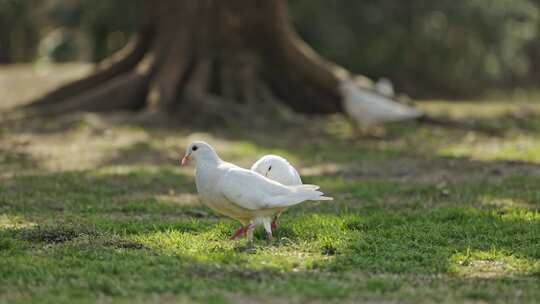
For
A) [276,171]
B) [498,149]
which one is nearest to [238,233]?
[276,171]

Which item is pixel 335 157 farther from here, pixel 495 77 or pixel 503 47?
pixel 495 77

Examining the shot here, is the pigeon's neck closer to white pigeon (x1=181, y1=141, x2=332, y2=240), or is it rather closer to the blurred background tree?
white pigeon (x1=181, y1=141, x2=332, y2=240)

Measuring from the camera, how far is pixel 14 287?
5293 mm

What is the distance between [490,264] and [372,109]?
781 cm

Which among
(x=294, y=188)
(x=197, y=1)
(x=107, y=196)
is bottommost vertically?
(x=107, y=196)

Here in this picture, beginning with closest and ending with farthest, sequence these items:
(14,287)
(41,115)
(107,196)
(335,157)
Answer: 1. (14,287)
2. (107,196)
3. (335,157)
4. (41,115)

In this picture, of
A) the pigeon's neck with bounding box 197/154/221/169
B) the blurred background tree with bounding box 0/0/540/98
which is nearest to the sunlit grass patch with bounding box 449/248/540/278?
the pigeon's neck with bounding box 197/154/221/169

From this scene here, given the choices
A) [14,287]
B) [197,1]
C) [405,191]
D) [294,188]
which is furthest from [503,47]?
[14,287]

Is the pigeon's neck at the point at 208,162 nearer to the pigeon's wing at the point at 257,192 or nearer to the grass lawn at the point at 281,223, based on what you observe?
the pigeon's wing at the point at 257,192

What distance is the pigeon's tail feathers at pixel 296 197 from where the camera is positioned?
6.28m

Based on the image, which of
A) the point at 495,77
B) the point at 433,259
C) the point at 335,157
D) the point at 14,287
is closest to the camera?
the point at 14,287

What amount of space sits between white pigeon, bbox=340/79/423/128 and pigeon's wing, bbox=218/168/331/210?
7.45m

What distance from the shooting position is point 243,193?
6.22 meters

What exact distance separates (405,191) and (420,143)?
4.19 m
